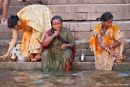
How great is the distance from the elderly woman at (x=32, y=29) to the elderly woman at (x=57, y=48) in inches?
17.4

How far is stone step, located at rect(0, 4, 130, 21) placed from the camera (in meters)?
11.0

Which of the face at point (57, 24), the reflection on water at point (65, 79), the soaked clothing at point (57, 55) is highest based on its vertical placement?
the face at point (57, 24)

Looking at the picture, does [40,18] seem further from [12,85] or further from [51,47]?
[12,85]

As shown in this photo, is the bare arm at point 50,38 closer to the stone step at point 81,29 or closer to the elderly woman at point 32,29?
the elderly woman at point 32,29

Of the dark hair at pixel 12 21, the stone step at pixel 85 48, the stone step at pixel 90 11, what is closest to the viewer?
the dark hair at pixel 12 21

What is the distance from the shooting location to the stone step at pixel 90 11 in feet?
36.2

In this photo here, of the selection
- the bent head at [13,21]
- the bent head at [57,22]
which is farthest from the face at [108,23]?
the bent head at [13,21]

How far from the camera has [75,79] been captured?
788 centimetres

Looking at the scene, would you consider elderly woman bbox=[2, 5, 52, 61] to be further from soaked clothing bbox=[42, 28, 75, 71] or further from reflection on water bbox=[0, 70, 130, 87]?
reflection on water bbox=[0, 70, 130, 87]

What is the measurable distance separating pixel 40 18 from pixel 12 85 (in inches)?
92.2

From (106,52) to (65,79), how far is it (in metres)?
1.27

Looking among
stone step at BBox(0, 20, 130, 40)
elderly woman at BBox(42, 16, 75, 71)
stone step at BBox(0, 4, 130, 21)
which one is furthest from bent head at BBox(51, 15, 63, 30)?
stone step at BBox(0, 4, 130, 21)

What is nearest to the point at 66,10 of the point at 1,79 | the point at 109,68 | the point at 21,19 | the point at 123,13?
the point at 123,13

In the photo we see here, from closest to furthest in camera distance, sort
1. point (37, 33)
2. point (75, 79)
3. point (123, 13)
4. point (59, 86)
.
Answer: point (59, 86), point (75, 79), point (37, 33), point (123, 13)
